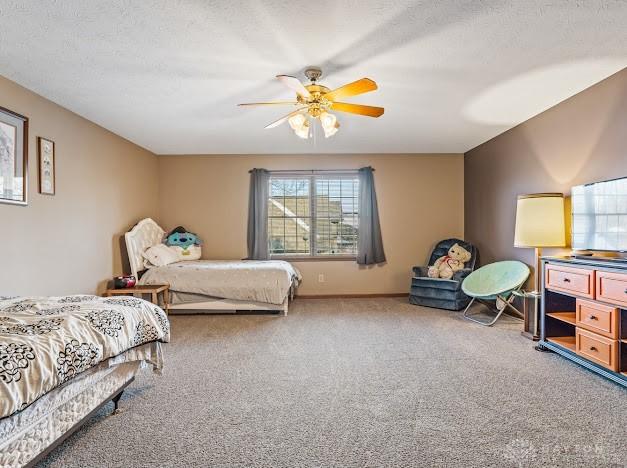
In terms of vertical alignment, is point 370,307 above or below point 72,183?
below

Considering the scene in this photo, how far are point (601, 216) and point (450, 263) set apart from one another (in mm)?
2299

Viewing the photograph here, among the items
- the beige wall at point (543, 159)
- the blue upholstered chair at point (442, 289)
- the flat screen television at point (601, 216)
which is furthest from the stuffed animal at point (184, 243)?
the flat screen television at point (601, 216)

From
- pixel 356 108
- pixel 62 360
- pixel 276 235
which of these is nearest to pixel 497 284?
pixel 356 108

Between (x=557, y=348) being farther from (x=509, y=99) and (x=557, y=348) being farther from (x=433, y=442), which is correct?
(x=509, y=99)

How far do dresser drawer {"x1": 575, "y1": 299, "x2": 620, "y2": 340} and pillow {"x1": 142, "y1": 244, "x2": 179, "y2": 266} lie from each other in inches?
176

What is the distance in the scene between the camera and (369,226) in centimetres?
551

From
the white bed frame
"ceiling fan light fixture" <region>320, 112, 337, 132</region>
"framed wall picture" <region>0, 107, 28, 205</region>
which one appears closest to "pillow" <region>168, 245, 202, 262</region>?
the white bed frame

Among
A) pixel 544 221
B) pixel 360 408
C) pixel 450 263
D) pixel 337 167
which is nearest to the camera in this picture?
pixel 360 408

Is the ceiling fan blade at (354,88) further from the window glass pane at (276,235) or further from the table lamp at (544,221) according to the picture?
the window glass pane at (276,235)

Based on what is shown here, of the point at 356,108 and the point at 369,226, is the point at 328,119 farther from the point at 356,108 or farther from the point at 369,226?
the point at 369,226

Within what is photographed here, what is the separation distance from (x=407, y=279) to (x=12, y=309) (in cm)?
486

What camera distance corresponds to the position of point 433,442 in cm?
180

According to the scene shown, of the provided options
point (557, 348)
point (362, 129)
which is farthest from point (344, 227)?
point (557, 348)

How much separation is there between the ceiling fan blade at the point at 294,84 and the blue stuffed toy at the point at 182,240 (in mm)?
3460
